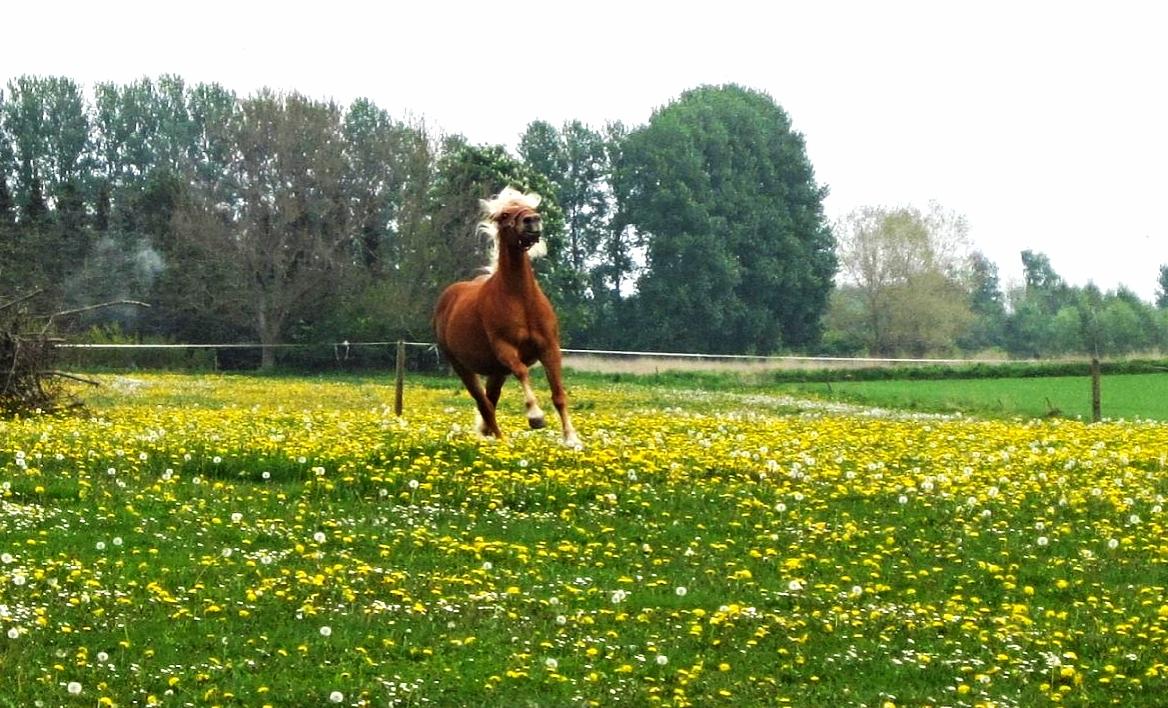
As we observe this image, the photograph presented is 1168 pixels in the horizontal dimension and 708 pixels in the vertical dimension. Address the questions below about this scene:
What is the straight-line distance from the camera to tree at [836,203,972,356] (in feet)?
339

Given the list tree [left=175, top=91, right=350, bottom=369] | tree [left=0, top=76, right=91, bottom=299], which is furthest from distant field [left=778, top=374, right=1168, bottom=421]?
tree [left=0, top=76, right=91, bottom=299]

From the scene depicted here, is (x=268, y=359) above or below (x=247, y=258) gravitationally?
below

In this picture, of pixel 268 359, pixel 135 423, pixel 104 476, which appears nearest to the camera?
pixel 104 476

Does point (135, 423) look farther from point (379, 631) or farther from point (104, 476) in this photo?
point (379, 631)

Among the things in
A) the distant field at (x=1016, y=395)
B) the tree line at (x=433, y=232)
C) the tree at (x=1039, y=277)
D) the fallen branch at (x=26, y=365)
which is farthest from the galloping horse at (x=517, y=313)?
the tree at (x=1039, y=277)

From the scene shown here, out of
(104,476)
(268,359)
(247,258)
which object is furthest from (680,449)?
(247,258)

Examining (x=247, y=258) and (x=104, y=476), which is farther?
(x=247, y=258)

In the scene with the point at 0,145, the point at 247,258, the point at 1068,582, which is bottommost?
the point at 1068,582

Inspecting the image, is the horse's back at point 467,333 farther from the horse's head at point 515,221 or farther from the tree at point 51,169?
the tree at point 51,169

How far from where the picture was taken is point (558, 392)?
18578 mm

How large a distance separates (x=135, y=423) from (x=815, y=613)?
14466mm

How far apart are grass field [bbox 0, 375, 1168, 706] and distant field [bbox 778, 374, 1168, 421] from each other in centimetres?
1757

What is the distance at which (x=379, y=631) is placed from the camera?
33.0 ft

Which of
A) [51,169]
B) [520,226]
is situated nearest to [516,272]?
[520,226]
